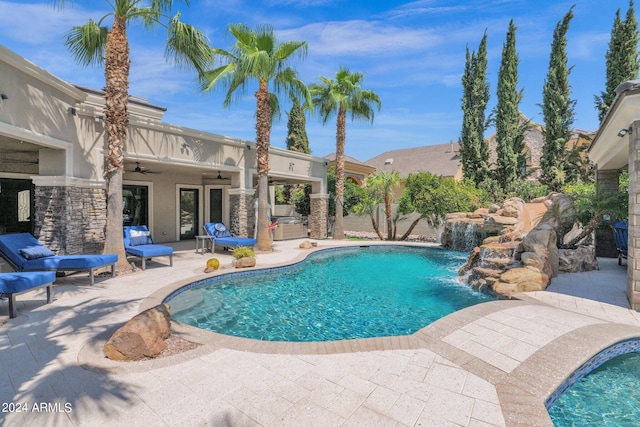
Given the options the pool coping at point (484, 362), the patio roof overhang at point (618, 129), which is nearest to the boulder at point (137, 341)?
the pool coping at point (484, 362)

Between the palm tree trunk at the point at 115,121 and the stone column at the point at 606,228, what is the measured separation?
15.4 metres

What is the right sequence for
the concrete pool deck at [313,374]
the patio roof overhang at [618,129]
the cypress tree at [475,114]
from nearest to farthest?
1. the concrete pool deck at [313,374]
2. the patio roof overhang at [618,129]
3. the cypress tree at [475,114]

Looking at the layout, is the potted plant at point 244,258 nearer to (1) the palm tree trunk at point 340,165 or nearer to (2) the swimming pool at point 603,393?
(2) the swimming pool at point 603,393

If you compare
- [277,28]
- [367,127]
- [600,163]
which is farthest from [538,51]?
[277,28]

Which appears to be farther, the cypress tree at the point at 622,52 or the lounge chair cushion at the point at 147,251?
the cypress tree at the point at 622,52

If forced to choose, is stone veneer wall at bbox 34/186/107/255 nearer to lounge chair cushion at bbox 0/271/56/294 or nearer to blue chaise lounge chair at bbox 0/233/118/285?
blue chaise lounge chair at bbox 0/233/118/285

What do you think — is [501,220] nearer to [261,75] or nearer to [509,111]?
[261,75]

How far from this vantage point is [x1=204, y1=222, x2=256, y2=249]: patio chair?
41.8 ft

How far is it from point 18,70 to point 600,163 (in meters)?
16.6

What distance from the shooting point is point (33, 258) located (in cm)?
732

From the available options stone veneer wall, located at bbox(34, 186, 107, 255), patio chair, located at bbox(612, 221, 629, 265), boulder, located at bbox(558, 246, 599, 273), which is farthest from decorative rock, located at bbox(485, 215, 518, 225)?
stone veneer wall, located at bbox(34, 186, 107, 255)

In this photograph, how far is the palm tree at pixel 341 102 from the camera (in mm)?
17375

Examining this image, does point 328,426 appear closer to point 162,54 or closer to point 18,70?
point 18,70

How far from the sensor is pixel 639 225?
5707 millimetres
